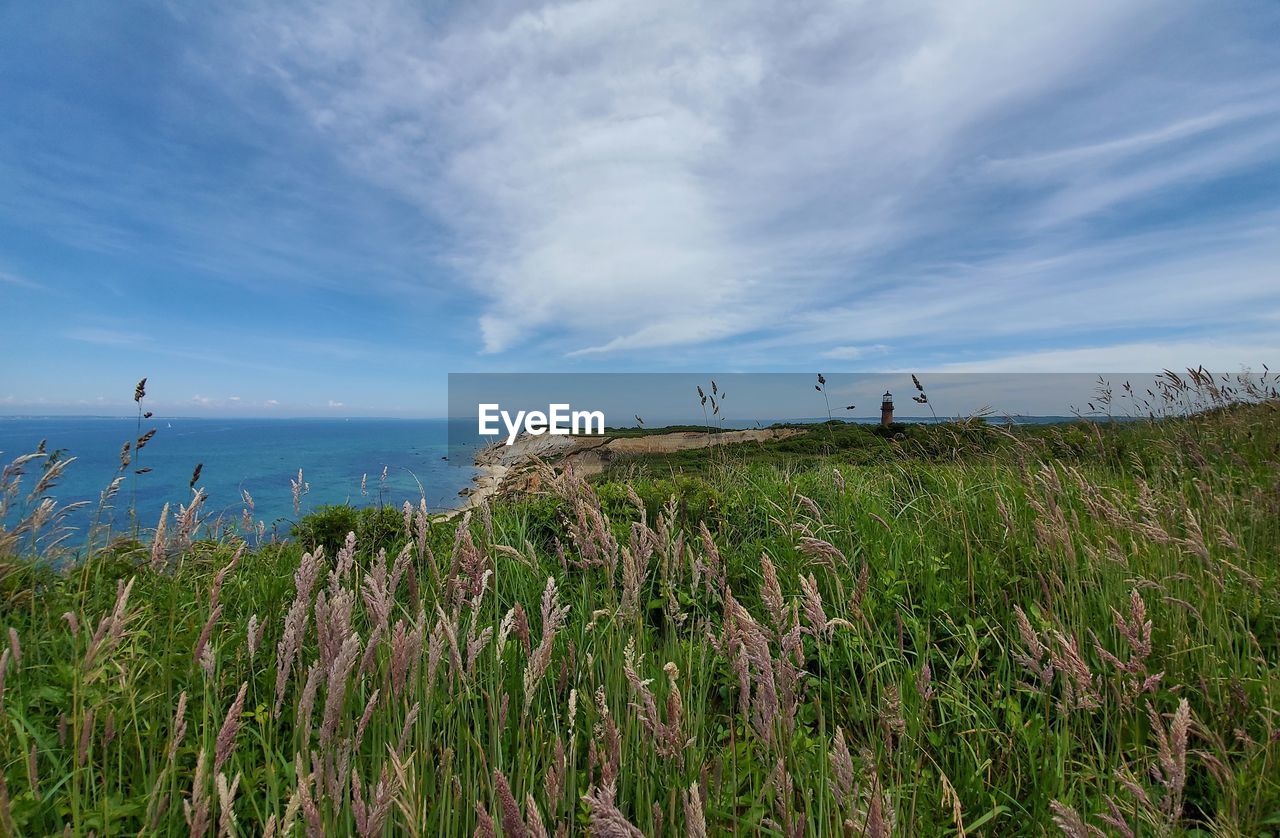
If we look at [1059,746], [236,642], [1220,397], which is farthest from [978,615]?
[1220,397]

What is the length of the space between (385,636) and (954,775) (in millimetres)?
2522

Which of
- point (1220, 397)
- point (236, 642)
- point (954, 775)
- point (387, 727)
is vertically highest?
point (1220, 397)

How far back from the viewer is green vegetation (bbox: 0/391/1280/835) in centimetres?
150

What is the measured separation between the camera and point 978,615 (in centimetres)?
375

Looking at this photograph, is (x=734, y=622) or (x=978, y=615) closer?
(x=734, y=622)

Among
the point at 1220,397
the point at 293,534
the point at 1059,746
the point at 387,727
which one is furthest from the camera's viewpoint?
the point at 1220,397

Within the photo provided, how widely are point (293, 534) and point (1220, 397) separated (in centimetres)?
1150

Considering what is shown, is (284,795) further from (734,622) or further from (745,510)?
(745,510)

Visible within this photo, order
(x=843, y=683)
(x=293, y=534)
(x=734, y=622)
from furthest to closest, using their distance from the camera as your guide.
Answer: (x=293, y=534), (x=843, y=683), (x=734, y=622)

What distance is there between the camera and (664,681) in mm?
2535

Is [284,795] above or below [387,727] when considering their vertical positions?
below

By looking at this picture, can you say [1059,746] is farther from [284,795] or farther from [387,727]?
[284,795]

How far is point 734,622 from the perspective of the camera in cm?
179

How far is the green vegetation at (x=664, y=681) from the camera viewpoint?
4.91 ft
